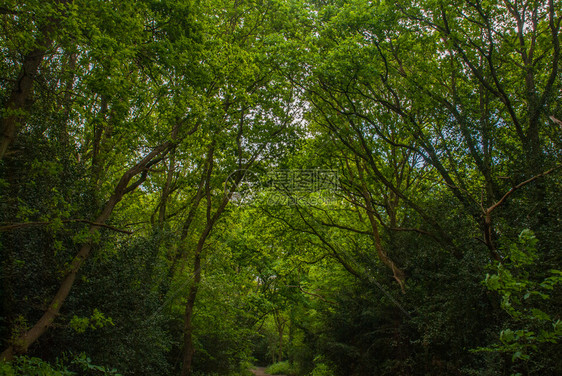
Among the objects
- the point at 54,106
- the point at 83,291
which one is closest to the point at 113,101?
the point at 54,106

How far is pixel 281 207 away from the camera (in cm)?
1230

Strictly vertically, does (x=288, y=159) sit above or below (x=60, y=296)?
above

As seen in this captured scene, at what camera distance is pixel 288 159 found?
11.2 metres

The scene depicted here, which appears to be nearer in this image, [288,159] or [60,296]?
[60,296]

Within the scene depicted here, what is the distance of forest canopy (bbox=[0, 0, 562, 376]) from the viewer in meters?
5.75

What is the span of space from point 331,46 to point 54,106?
243 inches

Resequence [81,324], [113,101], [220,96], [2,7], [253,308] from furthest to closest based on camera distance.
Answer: [253,308], [220,96], [113,101], [81,324], [2,7]

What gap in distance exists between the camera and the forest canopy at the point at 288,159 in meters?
5.75

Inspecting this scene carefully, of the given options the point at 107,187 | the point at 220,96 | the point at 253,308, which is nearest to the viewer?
the point at 107,187

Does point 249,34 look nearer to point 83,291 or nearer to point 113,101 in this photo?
point 113,101

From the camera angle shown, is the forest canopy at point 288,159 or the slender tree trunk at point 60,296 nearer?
the slender tree trunk at point 60,296

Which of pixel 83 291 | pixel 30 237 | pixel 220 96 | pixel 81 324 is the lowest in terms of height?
pixel 81 324

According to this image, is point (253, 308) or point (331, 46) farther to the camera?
point (253, 308)

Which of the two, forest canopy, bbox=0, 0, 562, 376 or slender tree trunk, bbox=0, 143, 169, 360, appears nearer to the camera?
slender tree trunk, bbox=0, 143, 169, 360
